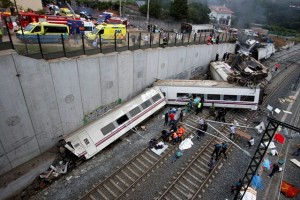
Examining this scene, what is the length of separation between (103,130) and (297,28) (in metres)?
89.2

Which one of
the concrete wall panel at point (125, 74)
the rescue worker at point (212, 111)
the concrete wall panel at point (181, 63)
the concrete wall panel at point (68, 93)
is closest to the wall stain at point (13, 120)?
the concrete wall panel at point (68, 93)

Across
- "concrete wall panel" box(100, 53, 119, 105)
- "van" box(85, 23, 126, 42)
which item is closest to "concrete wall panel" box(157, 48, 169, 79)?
"van" box(85, 23, 126, 42)

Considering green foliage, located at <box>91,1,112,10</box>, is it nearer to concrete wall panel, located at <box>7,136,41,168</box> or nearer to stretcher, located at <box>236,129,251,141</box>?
concrete wall panel, located at <box>7,136,41,168</box>

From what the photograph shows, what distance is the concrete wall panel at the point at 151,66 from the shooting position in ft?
66.1

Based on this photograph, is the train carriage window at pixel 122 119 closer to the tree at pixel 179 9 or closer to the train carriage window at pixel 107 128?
the train carriage window at pixel 107 128

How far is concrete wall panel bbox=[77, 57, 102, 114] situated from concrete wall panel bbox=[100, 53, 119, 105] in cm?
40

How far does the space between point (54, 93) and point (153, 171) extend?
822 cm

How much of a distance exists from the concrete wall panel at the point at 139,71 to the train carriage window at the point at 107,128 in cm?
555

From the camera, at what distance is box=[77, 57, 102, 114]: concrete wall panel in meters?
14.4

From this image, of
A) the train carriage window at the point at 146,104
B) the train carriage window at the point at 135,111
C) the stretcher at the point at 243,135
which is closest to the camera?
the stretcher at the point at 243,135

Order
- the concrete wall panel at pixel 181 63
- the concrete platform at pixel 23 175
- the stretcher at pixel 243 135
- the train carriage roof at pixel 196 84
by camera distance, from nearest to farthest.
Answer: the concrete platform at pixel 23 175
the stretcher at pixel 243 135
the train carriage roof at pixel 196 84
the concrete wall panel at pixel 181 63

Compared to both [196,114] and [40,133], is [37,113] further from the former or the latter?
[196,114]

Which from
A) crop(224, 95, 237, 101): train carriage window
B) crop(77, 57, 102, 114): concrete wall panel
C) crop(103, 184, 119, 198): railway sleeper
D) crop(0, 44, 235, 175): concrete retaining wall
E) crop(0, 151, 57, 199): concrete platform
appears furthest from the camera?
crop(224, 95, 237, 101): train carriage window

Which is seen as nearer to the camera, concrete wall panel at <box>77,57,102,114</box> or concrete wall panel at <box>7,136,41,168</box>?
concrete wall panel at <box>7,136,41,168</box>
